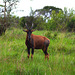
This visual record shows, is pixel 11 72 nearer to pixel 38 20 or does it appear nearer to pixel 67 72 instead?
pixel 67 72

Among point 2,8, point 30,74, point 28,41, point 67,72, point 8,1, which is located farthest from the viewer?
point 8,1

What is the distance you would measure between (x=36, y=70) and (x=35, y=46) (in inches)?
87.6

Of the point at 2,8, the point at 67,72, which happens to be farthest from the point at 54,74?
the point at 2,8

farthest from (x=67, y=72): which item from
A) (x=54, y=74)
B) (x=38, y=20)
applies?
(x=38, y=20)

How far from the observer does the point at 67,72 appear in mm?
4043

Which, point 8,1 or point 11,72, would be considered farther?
point 8,1

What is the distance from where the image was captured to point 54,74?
3.80m

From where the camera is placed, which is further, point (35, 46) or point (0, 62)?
point (35, 46)

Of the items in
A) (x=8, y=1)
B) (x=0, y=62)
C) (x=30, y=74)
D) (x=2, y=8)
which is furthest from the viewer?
(x=8, y=1)

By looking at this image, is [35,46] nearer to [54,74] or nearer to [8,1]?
[54,74]

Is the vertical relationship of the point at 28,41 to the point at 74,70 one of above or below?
above

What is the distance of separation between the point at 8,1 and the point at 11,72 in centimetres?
1094

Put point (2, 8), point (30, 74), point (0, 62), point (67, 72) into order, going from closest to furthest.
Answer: point (30, 74)
point (67, 72)
point (0, 62)
point (2, 8)

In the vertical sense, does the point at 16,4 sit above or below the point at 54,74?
above
